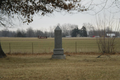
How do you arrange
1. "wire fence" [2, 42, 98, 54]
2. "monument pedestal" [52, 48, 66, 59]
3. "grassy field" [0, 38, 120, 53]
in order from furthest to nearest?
1. "grassy field" [0, 38, 120, 53]
2. "wire fence" [2, 42, 98, 54]
3. "monument pedestal" [52, 48, 66, 59]

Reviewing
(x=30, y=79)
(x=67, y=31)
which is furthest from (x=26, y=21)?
(x=67, y=31)

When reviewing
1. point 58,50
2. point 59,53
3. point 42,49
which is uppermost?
point 58,50

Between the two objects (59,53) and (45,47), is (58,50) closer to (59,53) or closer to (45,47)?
(59,53)

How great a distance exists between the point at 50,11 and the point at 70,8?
1.74m

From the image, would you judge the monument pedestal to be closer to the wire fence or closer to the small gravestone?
the small gravestone

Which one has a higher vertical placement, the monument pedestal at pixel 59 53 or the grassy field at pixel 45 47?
the monument pedestal at pixel 59 53

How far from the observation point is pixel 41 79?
18.1 ft

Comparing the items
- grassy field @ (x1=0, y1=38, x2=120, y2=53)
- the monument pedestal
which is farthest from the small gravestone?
grassy field @ (x1=0, y1=38, x2=120, y2=53)

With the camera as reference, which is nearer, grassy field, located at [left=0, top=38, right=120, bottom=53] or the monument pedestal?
the monument pedestal

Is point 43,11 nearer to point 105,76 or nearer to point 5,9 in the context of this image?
point 5,9

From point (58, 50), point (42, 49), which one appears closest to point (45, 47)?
point (42, 49)

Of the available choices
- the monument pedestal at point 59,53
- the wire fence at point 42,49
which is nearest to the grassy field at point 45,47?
the wire fence at point 42,49

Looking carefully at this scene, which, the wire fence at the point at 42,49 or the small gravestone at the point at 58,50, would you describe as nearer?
the small gravestone at the point at 58,50

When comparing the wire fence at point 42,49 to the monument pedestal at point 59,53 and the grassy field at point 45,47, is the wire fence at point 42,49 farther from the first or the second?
the monument pedestal at point 59,53
